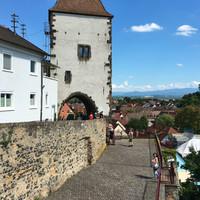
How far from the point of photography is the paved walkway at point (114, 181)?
10414 millimetres

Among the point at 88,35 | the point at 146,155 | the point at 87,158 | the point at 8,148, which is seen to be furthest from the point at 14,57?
the point at 146,155

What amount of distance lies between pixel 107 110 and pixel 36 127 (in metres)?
12.0

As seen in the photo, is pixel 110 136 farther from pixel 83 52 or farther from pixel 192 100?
pixel 192 100

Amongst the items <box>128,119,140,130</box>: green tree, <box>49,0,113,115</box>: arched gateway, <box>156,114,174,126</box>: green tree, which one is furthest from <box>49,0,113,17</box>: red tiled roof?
<box>156,114,174,126</box>: green tree

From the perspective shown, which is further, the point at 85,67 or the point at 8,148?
the point at 85,67

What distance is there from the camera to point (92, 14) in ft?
67.0

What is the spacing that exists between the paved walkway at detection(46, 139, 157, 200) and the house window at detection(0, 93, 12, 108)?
17.5ft

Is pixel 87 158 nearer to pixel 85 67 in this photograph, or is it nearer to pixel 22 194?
pixel 22 194

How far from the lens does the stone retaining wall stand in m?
8.03

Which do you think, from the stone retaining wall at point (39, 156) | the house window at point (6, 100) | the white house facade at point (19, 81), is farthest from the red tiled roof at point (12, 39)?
the stone retaining wall at point (39, 156)

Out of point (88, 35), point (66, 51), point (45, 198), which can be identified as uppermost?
point (88, 35)

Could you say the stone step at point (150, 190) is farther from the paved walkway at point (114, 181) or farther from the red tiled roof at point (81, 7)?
the red tiled roof at point (81, 7)

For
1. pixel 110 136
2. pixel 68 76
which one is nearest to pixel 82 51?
pixel 68 76

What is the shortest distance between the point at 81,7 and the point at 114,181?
15.6 metres
